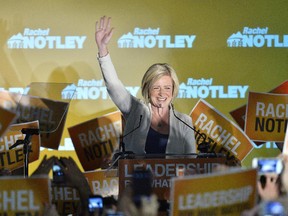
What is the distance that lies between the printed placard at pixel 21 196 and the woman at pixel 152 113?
2.58 m

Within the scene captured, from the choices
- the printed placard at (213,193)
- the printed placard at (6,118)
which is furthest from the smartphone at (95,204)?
the printed placard at (6,118)

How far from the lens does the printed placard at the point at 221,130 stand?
9.73 metres

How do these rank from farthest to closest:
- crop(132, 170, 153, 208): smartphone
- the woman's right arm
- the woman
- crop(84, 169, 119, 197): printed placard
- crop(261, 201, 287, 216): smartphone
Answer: crop(84, 169, 119, 197): printed placard
the woman's right arm
the woman
crop(132, 170, 153, 208): smartphone
crop(261, 201, 287, 216): smartphone

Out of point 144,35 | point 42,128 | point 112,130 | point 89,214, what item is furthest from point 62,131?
point 89,214

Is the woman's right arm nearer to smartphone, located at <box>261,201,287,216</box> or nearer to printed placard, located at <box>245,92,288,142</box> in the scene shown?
printed placard, located at <box>245,92,288,142</box>

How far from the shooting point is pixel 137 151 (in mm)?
7582

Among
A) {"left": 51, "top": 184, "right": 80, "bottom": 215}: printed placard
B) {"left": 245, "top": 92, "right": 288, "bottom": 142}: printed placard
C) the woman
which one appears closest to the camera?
the woman

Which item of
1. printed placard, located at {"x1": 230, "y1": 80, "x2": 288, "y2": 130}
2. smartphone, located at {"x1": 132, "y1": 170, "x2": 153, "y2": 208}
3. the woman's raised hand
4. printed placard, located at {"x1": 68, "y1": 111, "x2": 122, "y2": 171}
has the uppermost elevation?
the woman's raised hand

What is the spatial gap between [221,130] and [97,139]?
1.25 meters

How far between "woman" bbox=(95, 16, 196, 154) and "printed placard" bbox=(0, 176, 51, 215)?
102 inches

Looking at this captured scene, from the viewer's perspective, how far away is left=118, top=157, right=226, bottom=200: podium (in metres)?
6.45

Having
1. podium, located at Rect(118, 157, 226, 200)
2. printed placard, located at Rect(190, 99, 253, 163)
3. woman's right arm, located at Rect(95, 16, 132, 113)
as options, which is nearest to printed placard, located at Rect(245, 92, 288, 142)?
printed placard, located at Rect(190, 99, 253, 163)

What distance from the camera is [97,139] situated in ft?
32.6

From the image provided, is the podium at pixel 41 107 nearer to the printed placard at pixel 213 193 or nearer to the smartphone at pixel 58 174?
the smartphone at pixel 58 174
